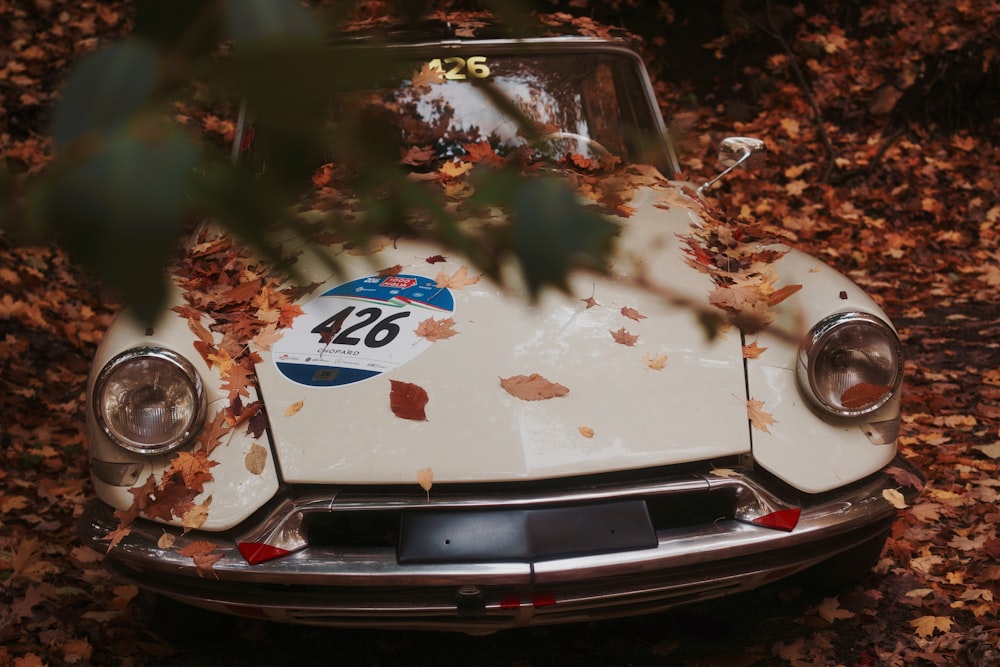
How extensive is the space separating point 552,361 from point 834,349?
2.33 ft

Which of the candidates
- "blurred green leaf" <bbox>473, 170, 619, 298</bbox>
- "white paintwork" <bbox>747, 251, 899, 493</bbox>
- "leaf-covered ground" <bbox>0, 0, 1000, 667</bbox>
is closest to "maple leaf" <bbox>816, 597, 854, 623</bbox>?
"leaf-covered ground" <bbox>0, 0, 1000, 667</bbox>

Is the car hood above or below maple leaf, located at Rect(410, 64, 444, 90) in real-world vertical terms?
below

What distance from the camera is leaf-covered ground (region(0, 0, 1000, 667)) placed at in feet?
8.66

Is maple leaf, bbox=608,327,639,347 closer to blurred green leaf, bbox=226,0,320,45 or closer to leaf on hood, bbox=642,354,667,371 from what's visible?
leaf on hood, bbox=642,354,667,371

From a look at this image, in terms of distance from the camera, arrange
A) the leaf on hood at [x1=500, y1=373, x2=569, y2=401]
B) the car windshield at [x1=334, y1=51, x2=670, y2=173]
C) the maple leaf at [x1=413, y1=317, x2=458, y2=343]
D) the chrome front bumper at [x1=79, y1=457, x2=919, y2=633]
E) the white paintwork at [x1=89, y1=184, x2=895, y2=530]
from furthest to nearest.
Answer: the maple leaf at [x1=413, y1=317, x2=458, y2=343], the leaf on hood at [x1=500, y1=373, x2=569, y2=401], the white paintwork at [x1=89, y1=184, x2=895, y2=530], the chrome front bumper at [x1=79, y1=457, x2=919, y2=633], the car windshield at [x1=334, y1=51, x2=670, y2=173]

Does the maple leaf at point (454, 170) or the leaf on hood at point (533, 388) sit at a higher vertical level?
A: the maple leaf at point (454, 170)

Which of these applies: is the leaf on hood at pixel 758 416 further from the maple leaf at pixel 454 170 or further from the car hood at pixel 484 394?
the maple leaf at pixel 454 170

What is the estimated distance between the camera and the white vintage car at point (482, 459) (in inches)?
83.7

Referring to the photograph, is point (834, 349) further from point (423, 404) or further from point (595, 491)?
point (423, 404)

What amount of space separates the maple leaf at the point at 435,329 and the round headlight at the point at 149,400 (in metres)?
0.56

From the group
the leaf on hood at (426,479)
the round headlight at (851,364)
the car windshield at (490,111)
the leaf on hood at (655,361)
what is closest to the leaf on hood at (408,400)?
the leaf on hood at (426,479)

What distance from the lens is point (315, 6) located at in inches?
18.7

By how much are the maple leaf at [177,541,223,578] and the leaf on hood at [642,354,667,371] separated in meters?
1.10

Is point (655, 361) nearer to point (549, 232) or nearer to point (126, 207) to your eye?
point (549, 232)
